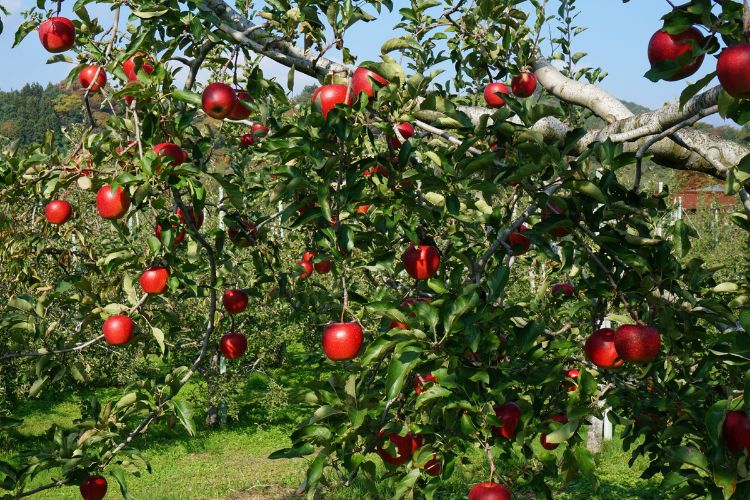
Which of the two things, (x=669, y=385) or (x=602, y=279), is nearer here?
(x=602, y=279)

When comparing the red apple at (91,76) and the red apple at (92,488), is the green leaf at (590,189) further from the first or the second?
the red apple at (92,488)

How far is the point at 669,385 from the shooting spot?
2398 millimetres

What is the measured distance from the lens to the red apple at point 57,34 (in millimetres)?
2803

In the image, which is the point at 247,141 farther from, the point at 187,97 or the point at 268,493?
the point at 268,493

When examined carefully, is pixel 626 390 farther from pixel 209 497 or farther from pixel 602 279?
pixel 209 497

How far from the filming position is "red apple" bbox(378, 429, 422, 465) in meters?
2.31

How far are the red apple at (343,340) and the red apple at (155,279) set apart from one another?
28.7 inches

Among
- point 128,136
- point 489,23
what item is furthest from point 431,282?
point 489,23

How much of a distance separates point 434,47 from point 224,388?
6744 millimetres

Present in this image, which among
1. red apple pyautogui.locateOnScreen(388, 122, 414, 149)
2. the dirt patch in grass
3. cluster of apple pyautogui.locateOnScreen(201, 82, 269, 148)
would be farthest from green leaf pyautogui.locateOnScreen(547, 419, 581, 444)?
the dirt patch in grass

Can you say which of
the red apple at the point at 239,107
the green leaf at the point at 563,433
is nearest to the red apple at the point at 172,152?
the red apple at the point at 239,107

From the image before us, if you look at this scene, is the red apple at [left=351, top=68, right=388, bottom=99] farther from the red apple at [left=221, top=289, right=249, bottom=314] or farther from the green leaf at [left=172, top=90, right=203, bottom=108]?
the red apple at [left=221, top=289, right=249, bottom=314]

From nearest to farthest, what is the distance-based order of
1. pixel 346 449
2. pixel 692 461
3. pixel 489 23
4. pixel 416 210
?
1. pixel 692 461
2. pixel 346 449
3. pixel 416 210
4. pixel 489 23

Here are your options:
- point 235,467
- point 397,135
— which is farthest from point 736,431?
point 235,467
